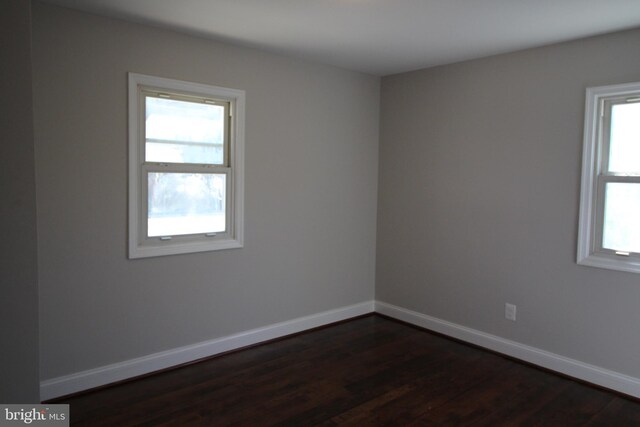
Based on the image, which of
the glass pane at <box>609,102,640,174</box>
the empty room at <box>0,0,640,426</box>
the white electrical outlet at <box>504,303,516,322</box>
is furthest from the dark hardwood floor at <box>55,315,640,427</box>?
the glass pane at <box>609,102,640,174</box>

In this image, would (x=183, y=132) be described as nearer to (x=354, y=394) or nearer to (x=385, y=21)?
(x=385, y=21)

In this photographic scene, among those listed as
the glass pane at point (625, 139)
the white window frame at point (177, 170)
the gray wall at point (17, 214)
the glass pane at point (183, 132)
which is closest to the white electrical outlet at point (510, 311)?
the glass pane at point (625, 139)

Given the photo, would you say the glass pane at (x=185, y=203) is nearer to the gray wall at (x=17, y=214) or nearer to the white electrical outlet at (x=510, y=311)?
the gray wall at (x=17, y=214)

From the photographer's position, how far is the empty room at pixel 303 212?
279 centimetres

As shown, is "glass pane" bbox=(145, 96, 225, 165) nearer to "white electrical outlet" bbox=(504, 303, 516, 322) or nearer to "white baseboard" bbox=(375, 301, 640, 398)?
"white baseboard" bbox=(375, 301, 640, 398)

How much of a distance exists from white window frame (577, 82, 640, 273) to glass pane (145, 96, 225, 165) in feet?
9.04

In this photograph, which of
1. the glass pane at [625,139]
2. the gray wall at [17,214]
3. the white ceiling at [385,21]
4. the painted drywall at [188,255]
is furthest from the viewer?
the glass pane at [625,139]

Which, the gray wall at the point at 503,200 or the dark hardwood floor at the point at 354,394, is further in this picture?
the gray wall at the point at 503,200

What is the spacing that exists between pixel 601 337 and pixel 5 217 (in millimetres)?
3739

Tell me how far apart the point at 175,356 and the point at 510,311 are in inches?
107

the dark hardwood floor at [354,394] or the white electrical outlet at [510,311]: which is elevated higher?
the white electrical outlet at [510,311]

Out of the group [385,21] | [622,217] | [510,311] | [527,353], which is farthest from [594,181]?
[385,21]

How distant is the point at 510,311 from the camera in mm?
3742

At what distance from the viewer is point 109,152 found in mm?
3066
